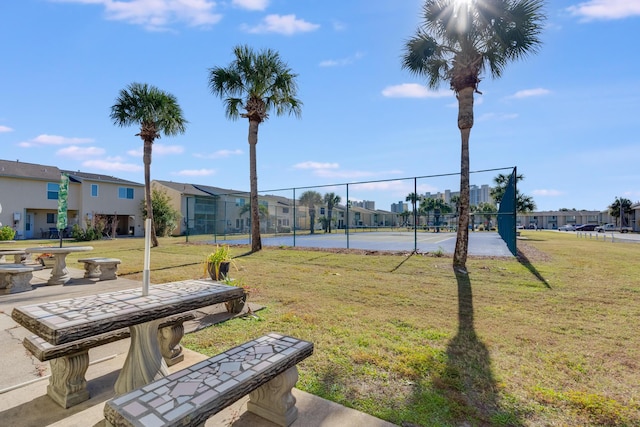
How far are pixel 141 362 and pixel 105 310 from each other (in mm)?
574

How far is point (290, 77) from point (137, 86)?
8.59 m

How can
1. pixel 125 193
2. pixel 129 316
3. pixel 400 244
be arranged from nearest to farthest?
pixel 129 316 → pixel 400 244 → pixel 125 193

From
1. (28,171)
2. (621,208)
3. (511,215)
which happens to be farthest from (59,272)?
(621,208)

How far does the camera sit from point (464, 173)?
29.1ft

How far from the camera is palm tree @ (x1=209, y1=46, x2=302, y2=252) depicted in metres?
12.8

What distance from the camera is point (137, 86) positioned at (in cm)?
1590

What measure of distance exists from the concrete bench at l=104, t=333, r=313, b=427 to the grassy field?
20.9 inches

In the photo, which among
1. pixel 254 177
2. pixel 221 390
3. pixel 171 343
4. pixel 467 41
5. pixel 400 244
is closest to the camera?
pixel 221 390

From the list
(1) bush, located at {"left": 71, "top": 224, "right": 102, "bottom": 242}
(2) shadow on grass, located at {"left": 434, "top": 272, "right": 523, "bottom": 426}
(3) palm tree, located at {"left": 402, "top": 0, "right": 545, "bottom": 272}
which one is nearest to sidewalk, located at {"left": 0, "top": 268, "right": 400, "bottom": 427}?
(2) shadow on grass, located at {"left": 434, "top": 272, "right": 523, "bottom": 426}

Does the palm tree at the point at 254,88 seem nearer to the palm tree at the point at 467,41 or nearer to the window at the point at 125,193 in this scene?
the palm tree at the point at 467,41

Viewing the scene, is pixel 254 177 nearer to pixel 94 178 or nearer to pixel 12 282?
pixel 12 282

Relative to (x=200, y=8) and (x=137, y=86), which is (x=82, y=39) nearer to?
(x=200, y=8)

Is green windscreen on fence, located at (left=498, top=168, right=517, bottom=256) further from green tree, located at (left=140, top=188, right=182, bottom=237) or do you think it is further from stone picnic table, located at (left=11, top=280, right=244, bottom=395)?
green tree, located at (left=140, top=188, right=182, bottom=237)

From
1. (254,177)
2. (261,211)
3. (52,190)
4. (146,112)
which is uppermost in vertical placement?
(146,112)
